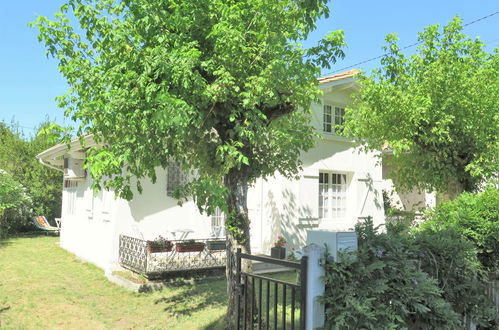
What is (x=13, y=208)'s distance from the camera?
55.2 feet

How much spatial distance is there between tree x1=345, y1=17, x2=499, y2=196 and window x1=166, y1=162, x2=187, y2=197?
14.4 feet

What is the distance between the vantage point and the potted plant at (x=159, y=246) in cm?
834

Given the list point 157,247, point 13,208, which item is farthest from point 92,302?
point 13,208

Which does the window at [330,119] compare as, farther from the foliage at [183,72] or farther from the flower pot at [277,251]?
the foliage at [183,72]

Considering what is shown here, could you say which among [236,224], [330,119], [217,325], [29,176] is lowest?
[217,325]

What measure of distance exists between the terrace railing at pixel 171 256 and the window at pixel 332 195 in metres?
3.66

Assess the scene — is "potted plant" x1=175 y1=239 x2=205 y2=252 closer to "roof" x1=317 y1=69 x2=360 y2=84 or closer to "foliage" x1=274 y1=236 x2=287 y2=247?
"foliage" x1=274 y1=236 x2=287 y2=247

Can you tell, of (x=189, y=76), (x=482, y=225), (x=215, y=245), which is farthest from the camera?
(x=215, y=245)

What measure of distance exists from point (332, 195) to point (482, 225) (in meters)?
6.96

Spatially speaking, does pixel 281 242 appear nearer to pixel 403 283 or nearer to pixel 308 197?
pixel 308 197

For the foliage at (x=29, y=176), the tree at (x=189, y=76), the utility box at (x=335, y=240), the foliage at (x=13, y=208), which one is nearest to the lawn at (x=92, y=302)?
the tree at (x=189, y=76)

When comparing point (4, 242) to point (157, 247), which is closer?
point (157, 247)

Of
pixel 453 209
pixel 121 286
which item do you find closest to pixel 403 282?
pixel 453 209

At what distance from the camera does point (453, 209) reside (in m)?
5.61
